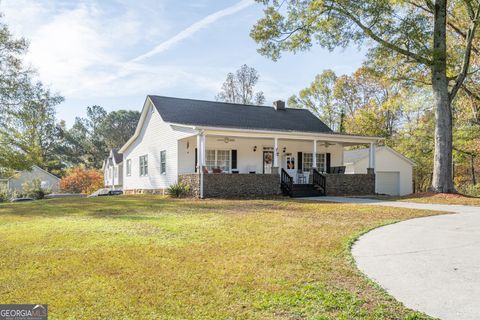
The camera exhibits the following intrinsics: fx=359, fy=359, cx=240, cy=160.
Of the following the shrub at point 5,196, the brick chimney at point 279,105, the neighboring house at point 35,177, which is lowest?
the shrub at point 5,196

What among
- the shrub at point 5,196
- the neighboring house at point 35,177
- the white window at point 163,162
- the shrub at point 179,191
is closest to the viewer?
the shrub at point 179,191

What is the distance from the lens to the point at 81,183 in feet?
128

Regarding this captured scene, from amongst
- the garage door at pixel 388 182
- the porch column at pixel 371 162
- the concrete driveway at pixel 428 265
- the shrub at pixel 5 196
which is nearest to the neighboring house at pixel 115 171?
the shrub at pixel 5 196

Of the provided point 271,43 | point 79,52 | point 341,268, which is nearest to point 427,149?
point 271,43

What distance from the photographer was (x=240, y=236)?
649 cm

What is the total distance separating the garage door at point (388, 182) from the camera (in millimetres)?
25422

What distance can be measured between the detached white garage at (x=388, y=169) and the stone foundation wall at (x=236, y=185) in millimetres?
10195

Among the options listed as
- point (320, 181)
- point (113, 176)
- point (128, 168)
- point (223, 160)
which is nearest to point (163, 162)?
point (223, 160)

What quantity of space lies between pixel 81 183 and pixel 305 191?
29.9 metres

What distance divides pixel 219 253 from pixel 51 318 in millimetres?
2470

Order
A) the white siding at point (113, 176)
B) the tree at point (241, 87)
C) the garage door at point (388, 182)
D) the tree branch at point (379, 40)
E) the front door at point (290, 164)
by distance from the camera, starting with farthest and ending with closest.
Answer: the tree at point (241, 87) → the white siding at point (113, 176) → the garage door at point (388, 182) → the front door at point (290, 164) → the tree branch at point (379, 40)

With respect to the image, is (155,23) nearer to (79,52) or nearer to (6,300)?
(79,52)

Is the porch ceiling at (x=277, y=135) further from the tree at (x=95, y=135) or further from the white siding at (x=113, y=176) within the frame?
the tree at (x=95, y=135)

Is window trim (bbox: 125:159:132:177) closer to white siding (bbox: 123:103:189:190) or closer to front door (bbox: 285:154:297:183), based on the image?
white siding (bbox: 123:103:189:190)
